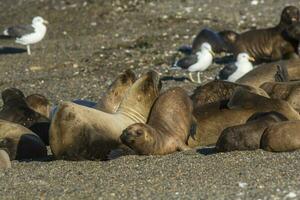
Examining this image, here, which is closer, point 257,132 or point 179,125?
point 257,132

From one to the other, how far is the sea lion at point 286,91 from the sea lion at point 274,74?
84 centimetres

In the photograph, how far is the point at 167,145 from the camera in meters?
9.31

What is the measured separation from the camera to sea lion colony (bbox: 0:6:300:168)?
29.0ft

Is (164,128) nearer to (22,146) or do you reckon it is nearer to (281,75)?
(22,146)

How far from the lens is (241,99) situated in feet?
32.8

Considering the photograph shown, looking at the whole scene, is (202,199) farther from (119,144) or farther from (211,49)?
(211,49)

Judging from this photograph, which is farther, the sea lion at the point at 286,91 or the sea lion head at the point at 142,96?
the sea lion at the point at 286,91

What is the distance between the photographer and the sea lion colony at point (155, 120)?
8844 millimetres

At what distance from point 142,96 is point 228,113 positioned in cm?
87

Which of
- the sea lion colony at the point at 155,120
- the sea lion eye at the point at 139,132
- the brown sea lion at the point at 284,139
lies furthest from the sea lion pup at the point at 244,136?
the sea lion eye at the point at 139,132

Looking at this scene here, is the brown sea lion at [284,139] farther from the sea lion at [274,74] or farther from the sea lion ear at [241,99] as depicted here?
the sea lion at [274,74]

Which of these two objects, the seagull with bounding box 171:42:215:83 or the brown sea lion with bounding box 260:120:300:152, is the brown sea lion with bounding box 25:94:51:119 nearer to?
the brown sea lion with bounding box 260:120:300:152

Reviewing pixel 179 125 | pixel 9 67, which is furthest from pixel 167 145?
pixel 9 67

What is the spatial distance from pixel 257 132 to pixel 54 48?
32.3 ft
